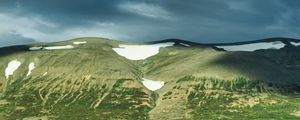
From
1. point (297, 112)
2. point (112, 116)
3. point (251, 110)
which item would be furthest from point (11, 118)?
point (297, 112)

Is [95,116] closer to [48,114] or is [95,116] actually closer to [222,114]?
[48,114]

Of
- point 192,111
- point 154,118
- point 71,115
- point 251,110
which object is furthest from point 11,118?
point 251,110

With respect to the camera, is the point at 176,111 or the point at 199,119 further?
the point at 176,111

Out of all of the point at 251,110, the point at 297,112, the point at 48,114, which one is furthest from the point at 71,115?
the point at 297,112

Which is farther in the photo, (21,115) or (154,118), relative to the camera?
(21,115)

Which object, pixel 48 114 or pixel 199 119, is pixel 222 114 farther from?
pixel 48 114

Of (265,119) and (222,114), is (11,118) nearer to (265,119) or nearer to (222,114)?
(222,114)
